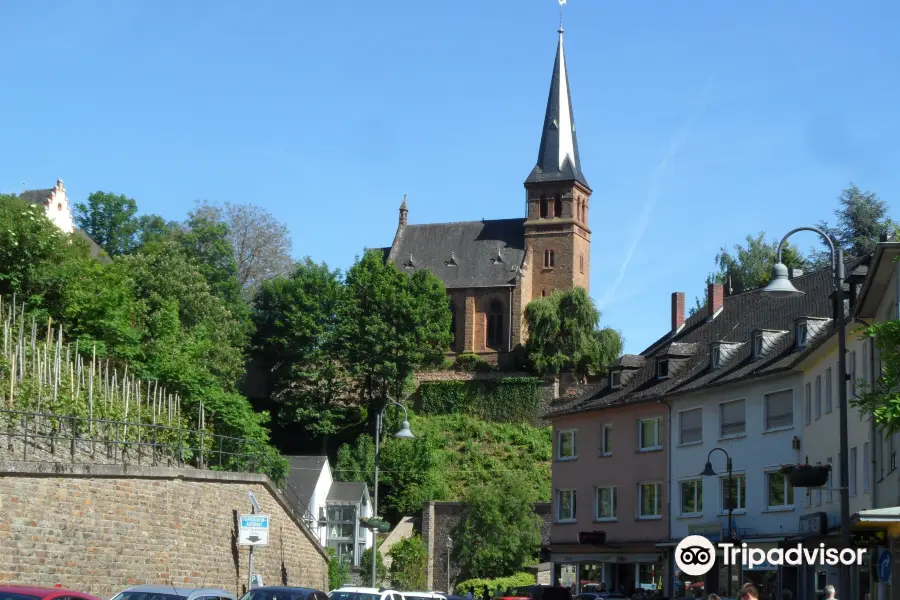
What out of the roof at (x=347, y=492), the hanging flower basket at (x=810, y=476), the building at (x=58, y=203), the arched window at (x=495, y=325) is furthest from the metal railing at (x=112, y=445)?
the arched window at (x=495, y=325)

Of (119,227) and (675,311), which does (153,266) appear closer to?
(119,227)

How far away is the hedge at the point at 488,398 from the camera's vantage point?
8869cm

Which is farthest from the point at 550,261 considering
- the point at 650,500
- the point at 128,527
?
the point at 128,527

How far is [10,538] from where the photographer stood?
25344 millimetres

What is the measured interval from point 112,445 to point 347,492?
39571 millimetres

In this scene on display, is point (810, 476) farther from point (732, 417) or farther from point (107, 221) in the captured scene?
point (107, 221)

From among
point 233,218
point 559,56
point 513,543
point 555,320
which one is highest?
point 559,56

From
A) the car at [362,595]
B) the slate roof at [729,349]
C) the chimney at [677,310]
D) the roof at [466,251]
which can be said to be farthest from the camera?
the roof at [466,251]

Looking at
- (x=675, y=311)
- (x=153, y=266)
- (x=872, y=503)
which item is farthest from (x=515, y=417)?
(x=872, y=503)

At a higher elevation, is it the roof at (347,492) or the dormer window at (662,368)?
the dormer window at (662,368)

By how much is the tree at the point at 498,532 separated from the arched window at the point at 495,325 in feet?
119

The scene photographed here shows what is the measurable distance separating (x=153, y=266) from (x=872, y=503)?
50148 mm

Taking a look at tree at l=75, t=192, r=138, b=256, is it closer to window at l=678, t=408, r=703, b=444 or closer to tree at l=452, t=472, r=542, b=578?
tree at l=452, t=472, r=542, b=578

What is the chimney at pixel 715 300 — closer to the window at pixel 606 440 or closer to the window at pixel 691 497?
the window at pixel 606 440
